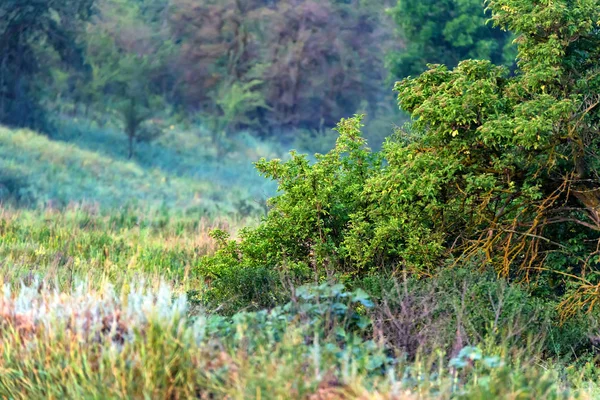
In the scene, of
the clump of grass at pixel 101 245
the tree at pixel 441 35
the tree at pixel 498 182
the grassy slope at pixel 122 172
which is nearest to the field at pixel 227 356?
the tree at pixel 498 182

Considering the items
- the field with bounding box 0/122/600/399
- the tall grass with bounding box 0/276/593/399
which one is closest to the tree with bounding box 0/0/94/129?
the field with bounding box 0/122/600/399

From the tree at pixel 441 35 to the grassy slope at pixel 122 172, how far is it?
8557 mm

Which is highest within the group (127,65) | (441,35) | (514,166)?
(441,35)

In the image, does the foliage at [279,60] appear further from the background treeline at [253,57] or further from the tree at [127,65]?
the tree at [127,65]

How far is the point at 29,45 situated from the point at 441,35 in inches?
702

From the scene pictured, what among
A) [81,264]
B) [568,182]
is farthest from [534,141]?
[81,264]

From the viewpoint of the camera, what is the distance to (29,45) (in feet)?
113

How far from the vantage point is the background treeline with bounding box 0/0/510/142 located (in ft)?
125

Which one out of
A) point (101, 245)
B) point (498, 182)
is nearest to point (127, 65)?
point (101, 245)

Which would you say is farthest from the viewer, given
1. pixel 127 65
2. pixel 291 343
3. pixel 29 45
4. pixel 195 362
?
pixel 127 65

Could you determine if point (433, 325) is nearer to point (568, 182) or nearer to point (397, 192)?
point (397, 192)

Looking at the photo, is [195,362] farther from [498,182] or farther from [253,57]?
[253,57]

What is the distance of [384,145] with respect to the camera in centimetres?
1009

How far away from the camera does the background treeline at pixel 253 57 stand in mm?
38219
